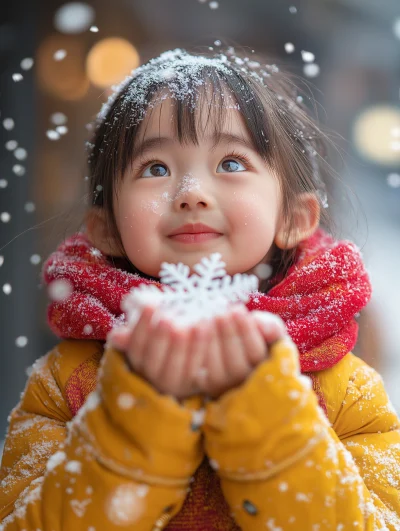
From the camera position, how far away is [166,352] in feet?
2.09

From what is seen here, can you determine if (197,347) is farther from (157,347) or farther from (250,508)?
(250,508)

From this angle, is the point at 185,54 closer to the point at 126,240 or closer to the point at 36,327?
the point at 126,240

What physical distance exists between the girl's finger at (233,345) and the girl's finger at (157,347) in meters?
0.06

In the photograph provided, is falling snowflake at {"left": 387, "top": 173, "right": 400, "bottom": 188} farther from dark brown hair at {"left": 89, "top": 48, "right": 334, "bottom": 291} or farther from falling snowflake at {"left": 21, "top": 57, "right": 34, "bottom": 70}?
falling snowflake at {"left": 21, "top": 57, "right": 34, "bottom": 70}

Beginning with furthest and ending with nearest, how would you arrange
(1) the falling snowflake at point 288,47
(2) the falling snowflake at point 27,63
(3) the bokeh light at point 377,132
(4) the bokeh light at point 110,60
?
(3) the bokeh light at point 377,132, (2) the falling snowflake at point 27,63, (1) the falling snowflake at point 288,47, (4) the bokeh light at point 110,60

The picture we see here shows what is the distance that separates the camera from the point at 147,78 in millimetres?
1056

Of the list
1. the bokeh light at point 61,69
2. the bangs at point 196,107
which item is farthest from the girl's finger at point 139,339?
the bokeh light at point 61,69

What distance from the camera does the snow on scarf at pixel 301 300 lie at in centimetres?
92

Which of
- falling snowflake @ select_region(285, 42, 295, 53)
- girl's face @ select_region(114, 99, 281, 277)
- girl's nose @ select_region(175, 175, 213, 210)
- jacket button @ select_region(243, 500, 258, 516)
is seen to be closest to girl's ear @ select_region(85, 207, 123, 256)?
girl's face @ select_region(114, 99, 281, 277)

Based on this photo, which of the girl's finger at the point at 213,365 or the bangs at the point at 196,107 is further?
the bangs at the point at 196,107

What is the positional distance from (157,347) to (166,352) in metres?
0.01

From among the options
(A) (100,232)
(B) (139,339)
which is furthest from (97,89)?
(B) (139,339)

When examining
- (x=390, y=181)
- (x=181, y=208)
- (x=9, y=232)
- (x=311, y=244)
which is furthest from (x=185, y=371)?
(x=390, y=181)

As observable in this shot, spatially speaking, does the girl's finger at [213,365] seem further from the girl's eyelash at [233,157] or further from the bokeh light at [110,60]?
the bokeh light at [110,60]
